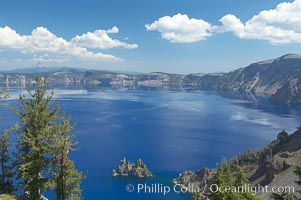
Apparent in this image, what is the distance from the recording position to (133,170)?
159 metres

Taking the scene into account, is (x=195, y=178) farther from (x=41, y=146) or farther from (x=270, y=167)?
(x=41, y=146)

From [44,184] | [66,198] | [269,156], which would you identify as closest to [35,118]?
[44,184]

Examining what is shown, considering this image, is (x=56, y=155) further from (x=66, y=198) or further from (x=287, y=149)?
(x=287, y=149)

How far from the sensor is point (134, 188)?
5650 inches

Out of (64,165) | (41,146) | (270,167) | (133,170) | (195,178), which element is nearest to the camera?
(41,146)

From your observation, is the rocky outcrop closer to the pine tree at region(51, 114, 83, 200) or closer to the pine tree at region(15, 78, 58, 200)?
the pine tree at region(51, 114, 83, 200)

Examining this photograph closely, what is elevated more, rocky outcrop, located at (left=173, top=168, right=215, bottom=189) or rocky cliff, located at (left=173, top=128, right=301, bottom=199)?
rocky cliff, located at (left=173, top=128, right=301, bottom=199)

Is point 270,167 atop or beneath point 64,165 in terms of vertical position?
beneath

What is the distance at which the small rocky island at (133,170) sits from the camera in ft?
512

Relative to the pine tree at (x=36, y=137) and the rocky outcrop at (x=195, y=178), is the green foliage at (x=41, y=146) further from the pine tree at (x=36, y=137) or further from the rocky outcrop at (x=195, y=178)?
the rocky outcrop at (x=195, y=178)

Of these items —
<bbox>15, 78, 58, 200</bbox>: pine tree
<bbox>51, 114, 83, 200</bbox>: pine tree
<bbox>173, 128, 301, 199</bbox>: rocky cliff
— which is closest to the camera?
<bbox>51, 114, 83, 200</bbox>: pine tree

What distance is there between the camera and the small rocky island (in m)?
156

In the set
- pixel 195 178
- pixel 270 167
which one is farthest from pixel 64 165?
pixel 195 178

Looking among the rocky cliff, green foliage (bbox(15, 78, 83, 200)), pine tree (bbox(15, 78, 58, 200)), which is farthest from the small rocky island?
pine tree (bbox(15, 78, 58, 200))
